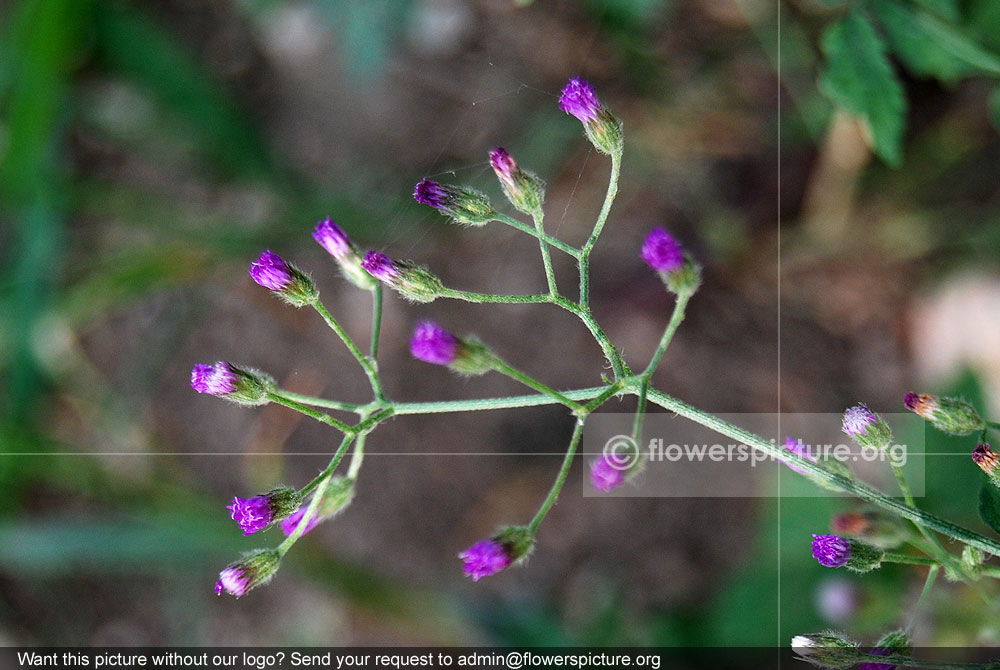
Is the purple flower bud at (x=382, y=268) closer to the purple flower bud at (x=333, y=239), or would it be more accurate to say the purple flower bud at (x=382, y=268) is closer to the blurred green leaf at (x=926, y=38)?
the purple flower bud at (x=333, y=239)

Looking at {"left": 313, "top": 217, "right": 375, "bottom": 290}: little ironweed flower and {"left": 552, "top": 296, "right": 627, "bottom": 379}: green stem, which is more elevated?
{"left": 313, "top": 217, "right": 375, "bottom": 290}: little ironweed flower

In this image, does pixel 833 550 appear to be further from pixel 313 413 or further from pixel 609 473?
pixel 313 413

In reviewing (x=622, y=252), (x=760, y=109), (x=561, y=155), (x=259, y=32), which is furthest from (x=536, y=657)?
(x=259, y=32)

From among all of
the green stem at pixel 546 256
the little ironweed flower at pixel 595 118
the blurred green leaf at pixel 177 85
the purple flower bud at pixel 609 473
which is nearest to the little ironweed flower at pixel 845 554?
the purple flower bud at pixel 609 473

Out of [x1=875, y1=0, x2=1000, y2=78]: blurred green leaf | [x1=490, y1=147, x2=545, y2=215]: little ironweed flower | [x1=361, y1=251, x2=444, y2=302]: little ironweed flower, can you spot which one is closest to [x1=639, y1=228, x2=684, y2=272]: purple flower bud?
[x1=490, y1=147, x2=545, y2=215]: little ironweed flower

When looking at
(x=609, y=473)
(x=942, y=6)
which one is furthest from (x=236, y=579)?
(x=942, y=6)

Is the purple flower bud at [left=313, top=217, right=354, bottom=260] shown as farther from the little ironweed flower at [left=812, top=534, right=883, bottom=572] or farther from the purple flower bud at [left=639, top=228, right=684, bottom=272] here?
the little ironweed flower at [left=812, top=534, right=883, bottom=572]
